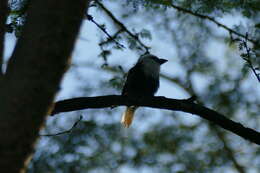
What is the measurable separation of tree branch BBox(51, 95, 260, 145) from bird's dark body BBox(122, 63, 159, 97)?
1881 millimetres

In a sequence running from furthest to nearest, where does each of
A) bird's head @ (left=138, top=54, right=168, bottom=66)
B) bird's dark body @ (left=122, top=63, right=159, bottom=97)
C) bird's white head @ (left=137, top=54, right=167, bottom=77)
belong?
bird's head @ (left=138, top=54, right=168, bottom=66), bird's white head @ (left=137, top=54, right=167, bottom=77), bird's dark body @ (left=122, top=63, right=159, bottom=97)

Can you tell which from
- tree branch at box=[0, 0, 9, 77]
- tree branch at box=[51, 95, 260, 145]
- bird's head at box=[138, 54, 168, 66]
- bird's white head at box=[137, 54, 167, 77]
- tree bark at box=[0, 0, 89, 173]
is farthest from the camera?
bird's head at box=[138, 54, 168, 66]

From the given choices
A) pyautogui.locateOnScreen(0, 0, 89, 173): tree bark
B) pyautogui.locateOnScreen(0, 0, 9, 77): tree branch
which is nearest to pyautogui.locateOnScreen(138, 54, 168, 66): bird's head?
pyautogui.locateOnScreen(0, 0, 9, 77): tree branch

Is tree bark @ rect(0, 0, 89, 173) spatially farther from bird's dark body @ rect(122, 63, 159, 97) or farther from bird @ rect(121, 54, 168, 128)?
bird's dark body @ rect(122, 63, 159, 97)

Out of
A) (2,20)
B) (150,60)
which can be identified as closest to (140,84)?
(150,60)

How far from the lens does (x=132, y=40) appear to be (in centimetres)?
439

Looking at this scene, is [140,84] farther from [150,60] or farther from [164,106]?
[164,106]

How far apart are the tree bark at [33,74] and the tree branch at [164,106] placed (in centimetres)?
122

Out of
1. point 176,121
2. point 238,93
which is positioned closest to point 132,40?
point 238,93

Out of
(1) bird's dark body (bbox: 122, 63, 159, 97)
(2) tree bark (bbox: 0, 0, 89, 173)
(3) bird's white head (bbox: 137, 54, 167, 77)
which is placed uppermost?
(3) bird's white head (bbox: 137, 54, 167, 77)

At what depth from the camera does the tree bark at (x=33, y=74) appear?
1.47 m

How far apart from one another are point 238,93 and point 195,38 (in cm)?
169

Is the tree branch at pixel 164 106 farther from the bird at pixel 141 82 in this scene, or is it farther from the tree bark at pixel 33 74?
the bird at pixel 141 82

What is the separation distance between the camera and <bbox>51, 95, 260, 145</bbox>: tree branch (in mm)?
2820
